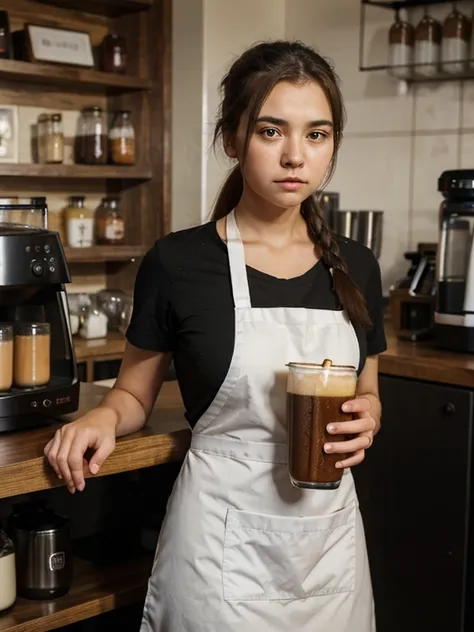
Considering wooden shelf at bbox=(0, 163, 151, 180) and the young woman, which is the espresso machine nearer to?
the young woman

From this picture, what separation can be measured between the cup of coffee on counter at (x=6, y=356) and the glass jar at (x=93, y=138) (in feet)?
8.04

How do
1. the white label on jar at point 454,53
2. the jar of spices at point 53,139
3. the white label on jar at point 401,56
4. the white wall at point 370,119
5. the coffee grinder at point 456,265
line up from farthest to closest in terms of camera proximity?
the jar of spices at point 53,139, the white wall at point 370,119, the white label on jar at point 401,56, the white label on jar at point 454,53, the coffee grinder at point 456,265

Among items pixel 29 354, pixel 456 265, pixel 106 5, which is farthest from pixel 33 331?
pixel 106 5

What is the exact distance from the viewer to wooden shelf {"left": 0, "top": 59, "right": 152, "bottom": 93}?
359cm

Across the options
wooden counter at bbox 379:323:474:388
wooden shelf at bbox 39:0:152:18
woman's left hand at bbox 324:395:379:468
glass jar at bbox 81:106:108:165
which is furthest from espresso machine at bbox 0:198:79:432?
wooden shelf at bbox 39:0:152:18

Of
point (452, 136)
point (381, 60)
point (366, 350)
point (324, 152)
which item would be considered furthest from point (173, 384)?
point (381, 60)

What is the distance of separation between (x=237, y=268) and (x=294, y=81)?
0.31 m

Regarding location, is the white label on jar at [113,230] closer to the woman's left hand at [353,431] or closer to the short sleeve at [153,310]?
the short sleeve at [153,310]

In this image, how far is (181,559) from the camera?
1.55 metres

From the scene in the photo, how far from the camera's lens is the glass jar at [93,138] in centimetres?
398

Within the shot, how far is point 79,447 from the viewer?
1.46 meters

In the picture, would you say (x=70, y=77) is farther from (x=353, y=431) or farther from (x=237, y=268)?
(x=353, y=431)

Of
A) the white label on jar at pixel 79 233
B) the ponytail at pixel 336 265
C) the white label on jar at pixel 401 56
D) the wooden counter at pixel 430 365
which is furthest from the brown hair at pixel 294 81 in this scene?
the white label on jar at pixel 79 233

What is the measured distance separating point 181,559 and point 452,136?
95.2 inches
